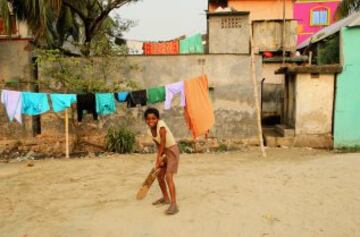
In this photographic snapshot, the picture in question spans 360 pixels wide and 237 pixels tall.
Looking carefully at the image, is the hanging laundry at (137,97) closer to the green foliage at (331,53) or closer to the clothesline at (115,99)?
the clothesline at (115,99)

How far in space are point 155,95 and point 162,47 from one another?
6.34 meters

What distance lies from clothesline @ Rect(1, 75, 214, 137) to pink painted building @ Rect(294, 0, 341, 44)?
72.1ft

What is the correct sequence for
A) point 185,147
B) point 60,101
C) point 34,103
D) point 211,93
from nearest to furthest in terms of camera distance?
point 34,103
point 60,101
point 185,147
point 211,93

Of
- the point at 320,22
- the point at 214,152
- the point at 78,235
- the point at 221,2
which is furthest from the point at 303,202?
the point at 320,22

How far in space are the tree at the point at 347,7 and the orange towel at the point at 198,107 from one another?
351 inches

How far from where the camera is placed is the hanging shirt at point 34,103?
9977 mm

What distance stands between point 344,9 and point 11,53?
12.2 meters

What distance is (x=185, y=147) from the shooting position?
11.6 m

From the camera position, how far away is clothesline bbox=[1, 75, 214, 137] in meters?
9.77

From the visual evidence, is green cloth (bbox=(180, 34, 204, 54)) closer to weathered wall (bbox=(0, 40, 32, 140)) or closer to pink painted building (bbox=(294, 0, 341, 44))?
weathered wall (bbox=(0, 40, 32, 140))

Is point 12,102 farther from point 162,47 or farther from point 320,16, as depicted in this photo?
point 320,16

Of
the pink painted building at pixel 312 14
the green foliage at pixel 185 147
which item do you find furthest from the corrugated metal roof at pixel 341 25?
the pink painted building at pixel 312 14

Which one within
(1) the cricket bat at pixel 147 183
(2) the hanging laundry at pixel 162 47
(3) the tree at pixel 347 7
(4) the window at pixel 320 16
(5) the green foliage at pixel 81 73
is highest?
(4) the window at pixel 320 16

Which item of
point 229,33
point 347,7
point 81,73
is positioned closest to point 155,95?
point 81,73
